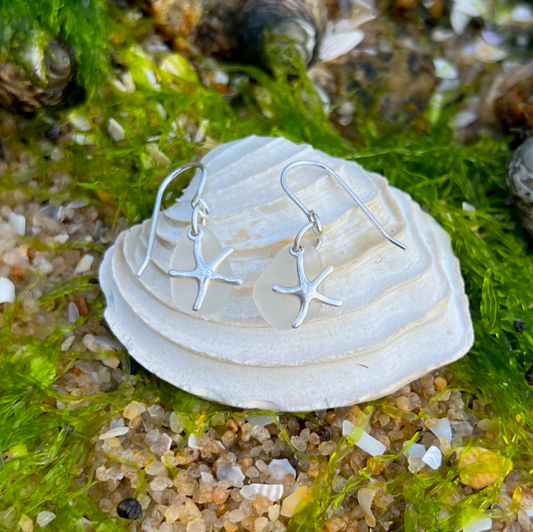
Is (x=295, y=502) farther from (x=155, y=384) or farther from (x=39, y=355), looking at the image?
(x=39, y=355)

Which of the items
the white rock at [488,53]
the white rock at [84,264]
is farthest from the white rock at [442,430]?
the white rock at [488,53]

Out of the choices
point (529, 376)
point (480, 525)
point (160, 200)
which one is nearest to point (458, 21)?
point (529, 376)

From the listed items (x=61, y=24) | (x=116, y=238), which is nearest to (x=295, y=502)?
(x=116, y=238)

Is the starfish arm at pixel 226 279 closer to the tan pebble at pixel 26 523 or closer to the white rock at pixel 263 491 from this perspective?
the white rock at pixel 263 491

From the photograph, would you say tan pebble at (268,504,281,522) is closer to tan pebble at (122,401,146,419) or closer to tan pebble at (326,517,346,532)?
tan pebble at (326,517,346,532)

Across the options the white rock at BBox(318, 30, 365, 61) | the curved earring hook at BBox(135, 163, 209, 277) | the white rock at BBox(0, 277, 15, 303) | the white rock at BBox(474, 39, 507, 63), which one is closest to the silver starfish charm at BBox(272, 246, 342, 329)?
the curved earring hook at BBox(135, 163, 209, 277)

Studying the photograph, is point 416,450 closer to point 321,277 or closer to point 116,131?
point 321,277
